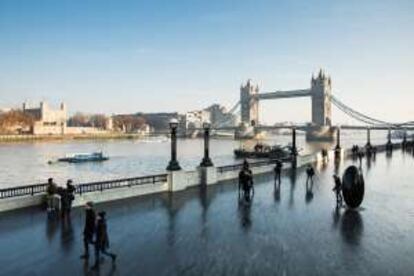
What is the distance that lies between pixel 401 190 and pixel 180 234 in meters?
15.9

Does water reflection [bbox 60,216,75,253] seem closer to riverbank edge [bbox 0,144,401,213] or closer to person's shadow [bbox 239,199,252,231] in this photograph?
riverbank edge [bbox 0,144,401,213]

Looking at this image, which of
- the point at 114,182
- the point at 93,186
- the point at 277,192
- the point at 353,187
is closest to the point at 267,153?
the point at 277,192

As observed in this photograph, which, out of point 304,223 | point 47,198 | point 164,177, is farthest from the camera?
point 164,177

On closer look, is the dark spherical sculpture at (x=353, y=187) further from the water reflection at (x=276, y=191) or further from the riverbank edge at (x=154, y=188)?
the riverbank edge at (x=154, y=188)

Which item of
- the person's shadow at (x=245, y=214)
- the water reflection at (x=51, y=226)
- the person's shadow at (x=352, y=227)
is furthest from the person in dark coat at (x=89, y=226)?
the person's shadow at (x=352, y=227)

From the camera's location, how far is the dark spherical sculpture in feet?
64.8

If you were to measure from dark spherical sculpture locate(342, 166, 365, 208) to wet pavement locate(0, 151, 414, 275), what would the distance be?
591mm

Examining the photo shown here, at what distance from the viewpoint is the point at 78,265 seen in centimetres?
1167

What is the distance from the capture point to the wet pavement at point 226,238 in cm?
1170

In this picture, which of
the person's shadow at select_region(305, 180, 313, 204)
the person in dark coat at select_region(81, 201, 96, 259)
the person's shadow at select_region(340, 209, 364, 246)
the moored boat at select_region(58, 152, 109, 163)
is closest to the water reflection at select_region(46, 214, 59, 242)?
the person in dark coat at select_region(81, 201, 96, 259)

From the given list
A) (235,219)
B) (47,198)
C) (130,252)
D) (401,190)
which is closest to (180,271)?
(130,252)

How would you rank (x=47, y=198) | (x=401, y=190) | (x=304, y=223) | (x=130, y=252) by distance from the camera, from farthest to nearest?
(x=401, y=190), (x=47, y=198), (x=304, y=223), (x=130, y=252)

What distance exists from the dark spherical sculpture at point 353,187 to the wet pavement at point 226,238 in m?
0.59

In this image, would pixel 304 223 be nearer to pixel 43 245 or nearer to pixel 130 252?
pixel 130 252
